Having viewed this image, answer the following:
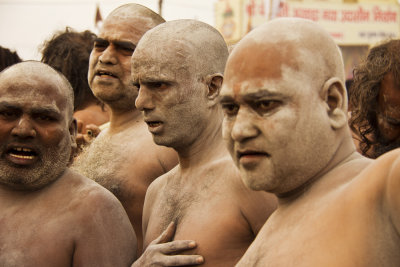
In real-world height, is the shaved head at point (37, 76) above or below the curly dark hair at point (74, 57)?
above

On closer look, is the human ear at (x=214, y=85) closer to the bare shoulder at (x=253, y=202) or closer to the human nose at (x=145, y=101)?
the human nose at (x=145, y=101)

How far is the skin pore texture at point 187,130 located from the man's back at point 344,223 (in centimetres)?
70

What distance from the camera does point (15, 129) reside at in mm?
3611

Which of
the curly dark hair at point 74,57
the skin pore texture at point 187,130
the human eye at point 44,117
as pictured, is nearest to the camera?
the skin pore texture at point 187,130

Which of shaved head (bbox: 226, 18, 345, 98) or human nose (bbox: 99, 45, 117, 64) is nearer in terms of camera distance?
shaved head (bbox: 226, 18, 345, 98)

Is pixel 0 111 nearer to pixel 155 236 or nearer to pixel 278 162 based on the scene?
pixel 155 236

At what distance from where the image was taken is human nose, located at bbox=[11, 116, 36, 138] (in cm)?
361

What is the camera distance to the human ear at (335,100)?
8.70 feet

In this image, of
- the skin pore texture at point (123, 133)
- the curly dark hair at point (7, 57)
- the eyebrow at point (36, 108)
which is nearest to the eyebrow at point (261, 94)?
the eyebrow at point (36, 108)

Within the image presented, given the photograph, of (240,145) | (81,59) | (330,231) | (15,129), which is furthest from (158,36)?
(81,59)

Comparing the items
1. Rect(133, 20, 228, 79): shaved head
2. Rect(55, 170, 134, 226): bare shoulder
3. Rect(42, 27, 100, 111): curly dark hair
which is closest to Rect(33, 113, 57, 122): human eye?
Rect(55, 170, 134, 226): bare shoulder

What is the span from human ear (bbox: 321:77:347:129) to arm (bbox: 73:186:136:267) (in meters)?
1.42

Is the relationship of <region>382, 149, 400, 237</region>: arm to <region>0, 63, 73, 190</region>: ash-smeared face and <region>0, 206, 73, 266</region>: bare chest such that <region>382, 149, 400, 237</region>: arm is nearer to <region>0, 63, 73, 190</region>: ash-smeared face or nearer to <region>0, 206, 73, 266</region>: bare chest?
<region>0, 206, 73, 266</region>: bare chest

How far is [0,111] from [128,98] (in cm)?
134
